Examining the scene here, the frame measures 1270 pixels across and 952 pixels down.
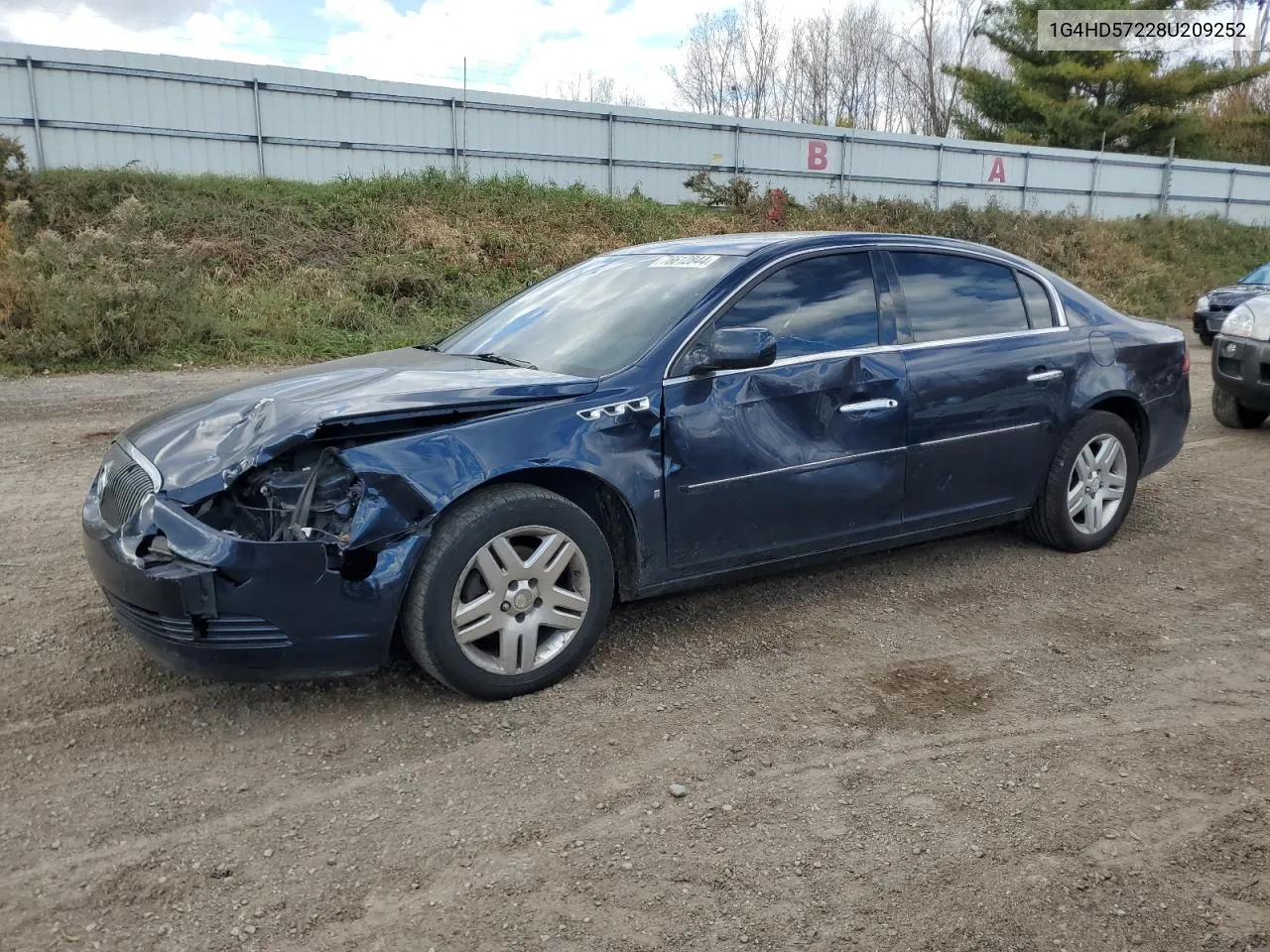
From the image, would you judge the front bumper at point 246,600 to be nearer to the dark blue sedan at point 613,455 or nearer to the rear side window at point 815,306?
the dark blue sedan at point 613,455

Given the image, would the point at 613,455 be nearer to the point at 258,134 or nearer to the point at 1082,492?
the point at 1082,492

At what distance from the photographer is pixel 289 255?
48.8 ft

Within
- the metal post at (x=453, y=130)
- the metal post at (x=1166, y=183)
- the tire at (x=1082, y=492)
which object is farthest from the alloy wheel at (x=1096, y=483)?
the metal post at (x=1166, y=183)

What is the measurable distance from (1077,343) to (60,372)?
31.8 ft

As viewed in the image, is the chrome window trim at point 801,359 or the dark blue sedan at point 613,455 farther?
the chrome window trim at point 801,359

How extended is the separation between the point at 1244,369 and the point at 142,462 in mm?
8012

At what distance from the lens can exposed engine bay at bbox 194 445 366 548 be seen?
3.26m

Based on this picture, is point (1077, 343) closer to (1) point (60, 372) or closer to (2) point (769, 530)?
(2) point (769, 530)

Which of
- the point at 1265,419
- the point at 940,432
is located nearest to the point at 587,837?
the point at 940,432

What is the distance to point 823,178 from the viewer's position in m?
24.5

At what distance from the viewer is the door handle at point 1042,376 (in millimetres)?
4926

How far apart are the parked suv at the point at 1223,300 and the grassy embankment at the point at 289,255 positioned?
7298 mm

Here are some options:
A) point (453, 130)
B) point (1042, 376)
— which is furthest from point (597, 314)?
point (453, 130)

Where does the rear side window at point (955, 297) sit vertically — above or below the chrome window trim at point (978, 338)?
above
